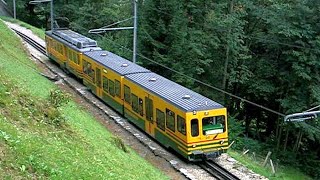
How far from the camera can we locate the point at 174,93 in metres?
19.6

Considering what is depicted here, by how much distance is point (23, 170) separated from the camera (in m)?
8.90

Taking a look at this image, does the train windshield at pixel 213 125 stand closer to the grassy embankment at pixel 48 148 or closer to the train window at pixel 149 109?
the grassy embankment at pixel 48 148

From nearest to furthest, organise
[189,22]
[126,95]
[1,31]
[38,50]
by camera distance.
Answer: [126,95], [189,22], [1,31], [38,50]

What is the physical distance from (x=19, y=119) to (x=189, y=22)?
19.3 meters

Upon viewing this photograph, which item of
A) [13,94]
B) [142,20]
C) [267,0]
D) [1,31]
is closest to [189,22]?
[142,20]

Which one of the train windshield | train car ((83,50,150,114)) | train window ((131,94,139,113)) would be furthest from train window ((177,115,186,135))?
train car ((83,50,150,114))

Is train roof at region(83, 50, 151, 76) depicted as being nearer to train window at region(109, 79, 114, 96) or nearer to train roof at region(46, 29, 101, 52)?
train window at region(109, 79, 114, 96)

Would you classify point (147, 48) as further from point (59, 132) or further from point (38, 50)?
point (59, 132)

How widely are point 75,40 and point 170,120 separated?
576 inches

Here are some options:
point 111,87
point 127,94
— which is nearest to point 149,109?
point 127,94

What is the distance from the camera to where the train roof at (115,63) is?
79.0ft

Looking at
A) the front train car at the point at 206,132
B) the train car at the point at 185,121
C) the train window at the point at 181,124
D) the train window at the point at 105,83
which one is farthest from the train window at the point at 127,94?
the front train car at the point at 206,132

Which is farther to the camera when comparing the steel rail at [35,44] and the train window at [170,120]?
the steel rail at [35,44]

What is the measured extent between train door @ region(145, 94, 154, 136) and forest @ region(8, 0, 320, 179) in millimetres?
6251
